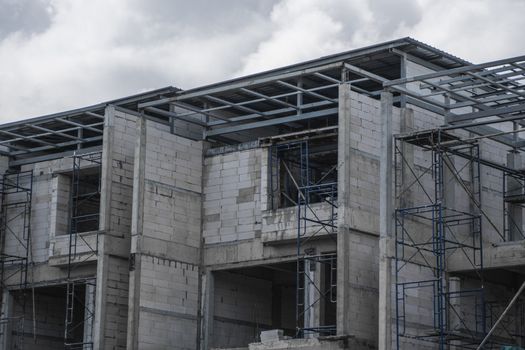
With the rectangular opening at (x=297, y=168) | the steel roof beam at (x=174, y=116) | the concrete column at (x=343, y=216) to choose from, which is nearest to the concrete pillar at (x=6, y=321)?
the steel roof beam at (x=174, y=116)

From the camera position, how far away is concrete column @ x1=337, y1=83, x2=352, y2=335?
1790 inches

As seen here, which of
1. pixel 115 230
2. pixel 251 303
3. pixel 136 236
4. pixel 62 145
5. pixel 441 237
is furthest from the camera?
pixel 62 145

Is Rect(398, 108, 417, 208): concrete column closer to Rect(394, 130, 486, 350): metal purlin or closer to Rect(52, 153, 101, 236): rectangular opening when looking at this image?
Rect(394, 130, 486, 350): metal purlin

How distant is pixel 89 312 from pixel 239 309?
20.3 feet

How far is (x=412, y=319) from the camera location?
45.7 m

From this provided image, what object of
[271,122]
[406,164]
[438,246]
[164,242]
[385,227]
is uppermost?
[271,122]

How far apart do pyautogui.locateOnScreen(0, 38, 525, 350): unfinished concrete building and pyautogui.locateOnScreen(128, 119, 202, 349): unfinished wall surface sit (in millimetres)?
65

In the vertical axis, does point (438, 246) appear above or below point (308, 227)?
below

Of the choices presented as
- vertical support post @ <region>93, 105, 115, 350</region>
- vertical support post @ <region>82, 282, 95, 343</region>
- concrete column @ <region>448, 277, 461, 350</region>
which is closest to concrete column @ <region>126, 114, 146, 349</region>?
vertical support post @ <region>93, 105, 115, 350</region>

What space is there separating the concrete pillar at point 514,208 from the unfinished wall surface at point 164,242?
1245 cm

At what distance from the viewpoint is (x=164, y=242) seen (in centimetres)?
5188

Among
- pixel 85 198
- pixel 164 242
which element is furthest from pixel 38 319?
pixel 164 242

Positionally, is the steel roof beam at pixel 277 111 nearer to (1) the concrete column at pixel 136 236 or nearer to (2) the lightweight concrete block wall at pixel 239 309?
(1) the concrete column at pixel 136 236

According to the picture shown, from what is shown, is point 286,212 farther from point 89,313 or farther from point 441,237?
point 89,313
